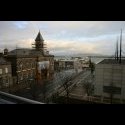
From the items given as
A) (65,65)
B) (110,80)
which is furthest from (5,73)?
(110,80)

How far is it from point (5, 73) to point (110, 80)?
Answer: 5.58m

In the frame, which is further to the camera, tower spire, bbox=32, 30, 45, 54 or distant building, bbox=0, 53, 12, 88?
tower spire, bbox=32, 30, 45, 54

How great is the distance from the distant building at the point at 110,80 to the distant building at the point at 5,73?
16.2ft

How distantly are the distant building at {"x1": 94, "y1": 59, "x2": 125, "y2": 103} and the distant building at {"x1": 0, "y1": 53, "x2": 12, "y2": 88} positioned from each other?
492cm

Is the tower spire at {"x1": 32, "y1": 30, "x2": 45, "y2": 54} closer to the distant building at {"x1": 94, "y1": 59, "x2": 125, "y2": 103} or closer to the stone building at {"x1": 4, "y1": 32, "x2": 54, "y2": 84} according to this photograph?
the stone building at {"x1": 4, "y1": 32, "x2": 54, "y2": 84}

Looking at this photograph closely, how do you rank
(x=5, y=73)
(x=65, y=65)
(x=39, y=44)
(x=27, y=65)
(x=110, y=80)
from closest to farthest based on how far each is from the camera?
(x=110, y=80)
(x=5, y=73)
(x=65, y=65)
(x=27, y=65)
(x=39, y=44)

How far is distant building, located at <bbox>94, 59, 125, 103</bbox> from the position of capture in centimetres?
528

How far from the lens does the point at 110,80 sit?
5582 millimetres

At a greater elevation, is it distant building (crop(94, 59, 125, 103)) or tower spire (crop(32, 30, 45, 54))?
tower spire (crop(32, 30, 45, 54))

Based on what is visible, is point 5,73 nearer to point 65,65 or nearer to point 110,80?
point 65,65

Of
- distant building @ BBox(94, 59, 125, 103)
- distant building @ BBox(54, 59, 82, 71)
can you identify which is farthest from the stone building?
distant building @ BBox(94, 59, 125, 103)
